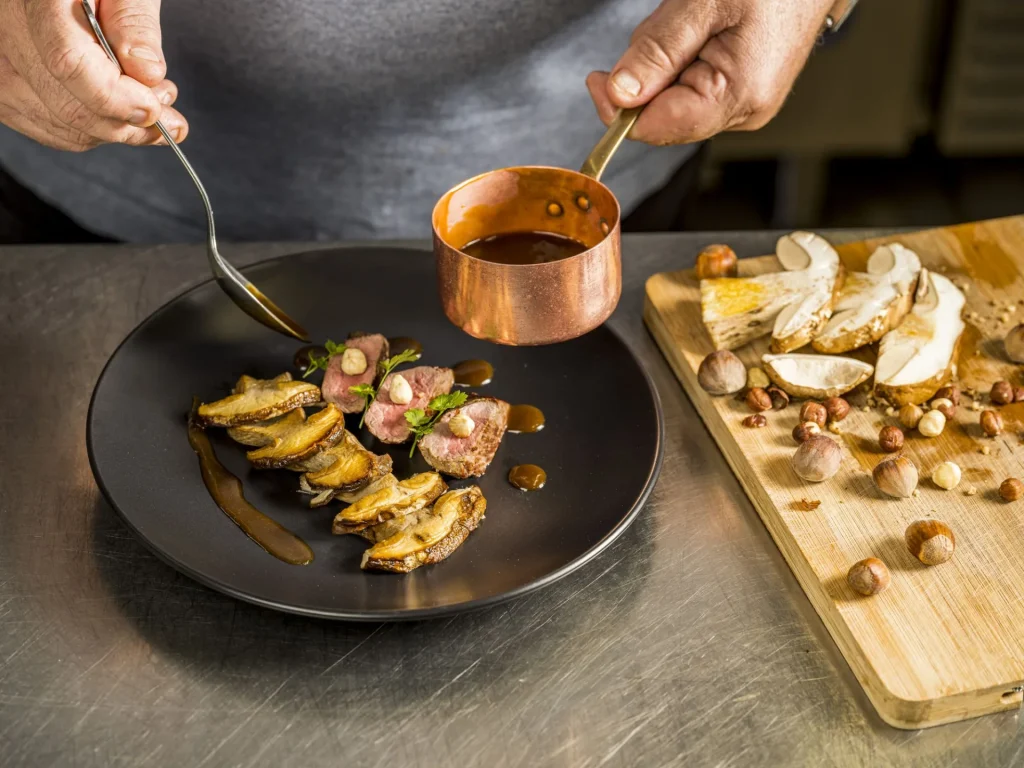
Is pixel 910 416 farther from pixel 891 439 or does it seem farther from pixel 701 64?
pixel 701 64

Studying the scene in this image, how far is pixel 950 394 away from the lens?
149cm

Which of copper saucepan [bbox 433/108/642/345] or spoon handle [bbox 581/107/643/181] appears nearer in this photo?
copper saucepan [bbox 433/108/642/345]

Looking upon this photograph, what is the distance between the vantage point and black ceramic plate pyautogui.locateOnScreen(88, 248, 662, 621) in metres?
1.21

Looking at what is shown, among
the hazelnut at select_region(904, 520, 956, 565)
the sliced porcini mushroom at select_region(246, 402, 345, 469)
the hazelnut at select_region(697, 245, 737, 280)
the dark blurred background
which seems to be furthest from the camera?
the dark blurred background

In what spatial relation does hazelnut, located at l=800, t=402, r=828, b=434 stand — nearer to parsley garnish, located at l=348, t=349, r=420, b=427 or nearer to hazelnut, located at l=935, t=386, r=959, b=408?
hazelnut, located at l=935, t=386, r=959, b=408

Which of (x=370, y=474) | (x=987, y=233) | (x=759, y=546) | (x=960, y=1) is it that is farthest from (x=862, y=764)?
(x=960, y=1)

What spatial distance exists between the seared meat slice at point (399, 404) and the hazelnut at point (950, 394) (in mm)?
675

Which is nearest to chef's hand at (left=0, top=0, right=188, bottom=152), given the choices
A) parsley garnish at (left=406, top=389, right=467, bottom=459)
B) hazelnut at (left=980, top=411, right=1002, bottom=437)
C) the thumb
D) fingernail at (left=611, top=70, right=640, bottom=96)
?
the thumb

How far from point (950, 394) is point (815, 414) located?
191mm

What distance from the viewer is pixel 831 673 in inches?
47.9

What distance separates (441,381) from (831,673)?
622mm

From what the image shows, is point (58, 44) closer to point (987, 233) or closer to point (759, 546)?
point (759, 546)

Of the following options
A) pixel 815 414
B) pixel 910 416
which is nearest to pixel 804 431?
pixel 815 414

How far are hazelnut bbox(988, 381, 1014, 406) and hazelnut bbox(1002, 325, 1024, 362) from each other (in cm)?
8
